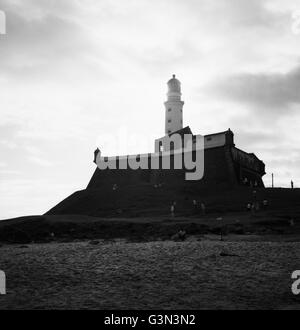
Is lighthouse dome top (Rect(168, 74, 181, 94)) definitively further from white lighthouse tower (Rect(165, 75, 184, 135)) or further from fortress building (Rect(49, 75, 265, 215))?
fortress building (Rect(49, 75, 265, 215))

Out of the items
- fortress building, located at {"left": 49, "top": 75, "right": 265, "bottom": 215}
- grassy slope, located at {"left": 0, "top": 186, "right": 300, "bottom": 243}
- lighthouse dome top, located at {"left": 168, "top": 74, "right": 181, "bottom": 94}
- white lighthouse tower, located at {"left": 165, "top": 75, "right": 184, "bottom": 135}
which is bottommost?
grassy slope, located at {"left": 0, "top": 186, "right": 300, "bottom": 243}

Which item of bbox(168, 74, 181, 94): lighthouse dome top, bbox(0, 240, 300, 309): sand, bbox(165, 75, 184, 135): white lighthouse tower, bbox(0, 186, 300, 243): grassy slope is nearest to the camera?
bbox(0, 240, 300, 309): sand

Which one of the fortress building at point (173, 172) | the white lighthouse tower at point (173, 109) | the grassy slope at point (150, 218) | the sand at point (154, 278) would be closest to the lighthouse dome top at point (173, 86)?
the white lighthouse tower at point (173, 109)

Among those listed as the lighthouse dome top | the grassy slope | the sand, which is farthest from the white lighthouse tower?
the sand

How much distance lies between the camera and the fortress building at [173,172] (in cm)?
5153

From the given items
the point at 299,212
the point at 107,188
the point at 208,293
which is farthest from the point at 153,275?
the point at 107,188

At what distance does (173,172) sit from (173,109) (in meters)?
13.4

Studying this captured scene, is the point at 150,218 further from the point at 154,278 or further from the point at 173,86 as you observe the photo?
the point at 173,86

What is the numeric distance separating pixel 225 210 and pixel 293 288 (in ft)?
93.1

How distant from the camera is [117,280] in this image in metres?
12.0

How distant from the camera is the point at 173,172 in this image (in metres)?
57.3

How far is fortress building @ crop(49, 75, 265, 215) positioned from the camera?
51531mm

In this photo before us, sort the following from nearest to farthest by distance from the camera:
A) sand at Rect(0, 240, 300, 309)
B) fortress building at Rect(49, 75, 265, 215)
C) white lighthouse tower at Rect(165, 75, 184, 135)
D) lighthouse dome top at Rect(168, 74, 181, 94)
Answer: sand at Rect(0, 240, 300, 309), fortress building at Rect(49, 75, 265, 215), white lighthouse tower at Rect(165, 75, 184, 135), lighthouse dome top at Rect(168, 74, 181, 94)
